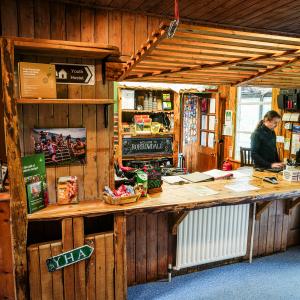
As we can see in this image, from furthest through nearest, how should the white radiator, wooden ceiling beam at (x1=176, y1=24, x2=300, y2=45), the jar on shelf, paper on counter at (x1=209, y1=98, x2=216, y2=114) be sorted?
paper on counter at (x1=209, y1=98, x2=216, y2=114) < the jar on shelf < the white radiator < wooden ceiling beam at (x1=176, y1=24, x2=300, y2=45)

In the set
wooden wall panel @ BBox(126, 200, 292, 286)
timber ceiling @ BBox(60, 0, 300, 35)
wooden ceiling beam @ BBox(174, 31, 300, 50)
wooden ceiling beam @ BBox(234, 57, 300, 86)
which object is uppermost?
timber ceiling @ BBox(60, 0, 300, 35)

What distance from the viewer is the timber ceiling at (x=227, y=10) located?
2846mm

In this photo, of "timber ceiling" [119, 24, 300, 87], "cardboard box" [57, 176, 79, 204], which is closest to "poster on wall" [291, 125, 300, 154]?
"timber ceiling" [119, 24, 300, 87]

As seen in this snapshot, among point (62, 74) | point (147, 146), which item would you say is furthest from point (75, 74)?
point (147, 146)

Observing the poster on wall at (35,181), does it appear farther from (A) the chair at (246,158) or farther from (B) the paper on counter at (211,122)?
(B) the paper on counter at (211,122)

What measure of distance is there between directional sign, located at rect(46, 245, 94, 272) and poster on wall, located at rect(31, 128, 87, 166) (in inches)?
28.8

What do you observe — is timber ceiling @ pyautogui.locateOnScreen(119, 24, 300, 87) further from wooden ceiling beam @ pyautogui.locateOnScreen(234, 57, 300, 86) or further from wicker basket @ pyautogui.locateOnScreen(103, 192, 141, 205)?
wicker basket @ pyautogui.locateOnScreen(103, 192, 141, 205)

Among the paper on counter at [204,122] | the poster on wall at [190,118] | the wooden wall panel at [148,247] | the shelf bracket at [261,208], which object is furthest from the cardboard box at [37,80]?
the paper on counter at [204,122]

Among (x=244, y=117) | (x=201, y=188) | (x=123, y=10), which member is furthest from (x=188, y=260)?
(x=244, y=117)

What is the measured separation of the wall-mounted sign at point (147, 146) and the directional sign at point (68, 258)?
9.97ft

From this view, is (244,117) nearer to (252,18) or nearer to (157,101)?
(157,101)

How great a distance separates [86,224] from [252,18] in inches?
108

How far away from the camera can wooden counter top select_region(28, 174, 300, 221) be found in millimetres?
2438

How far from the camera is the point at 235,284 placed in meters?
3.23
